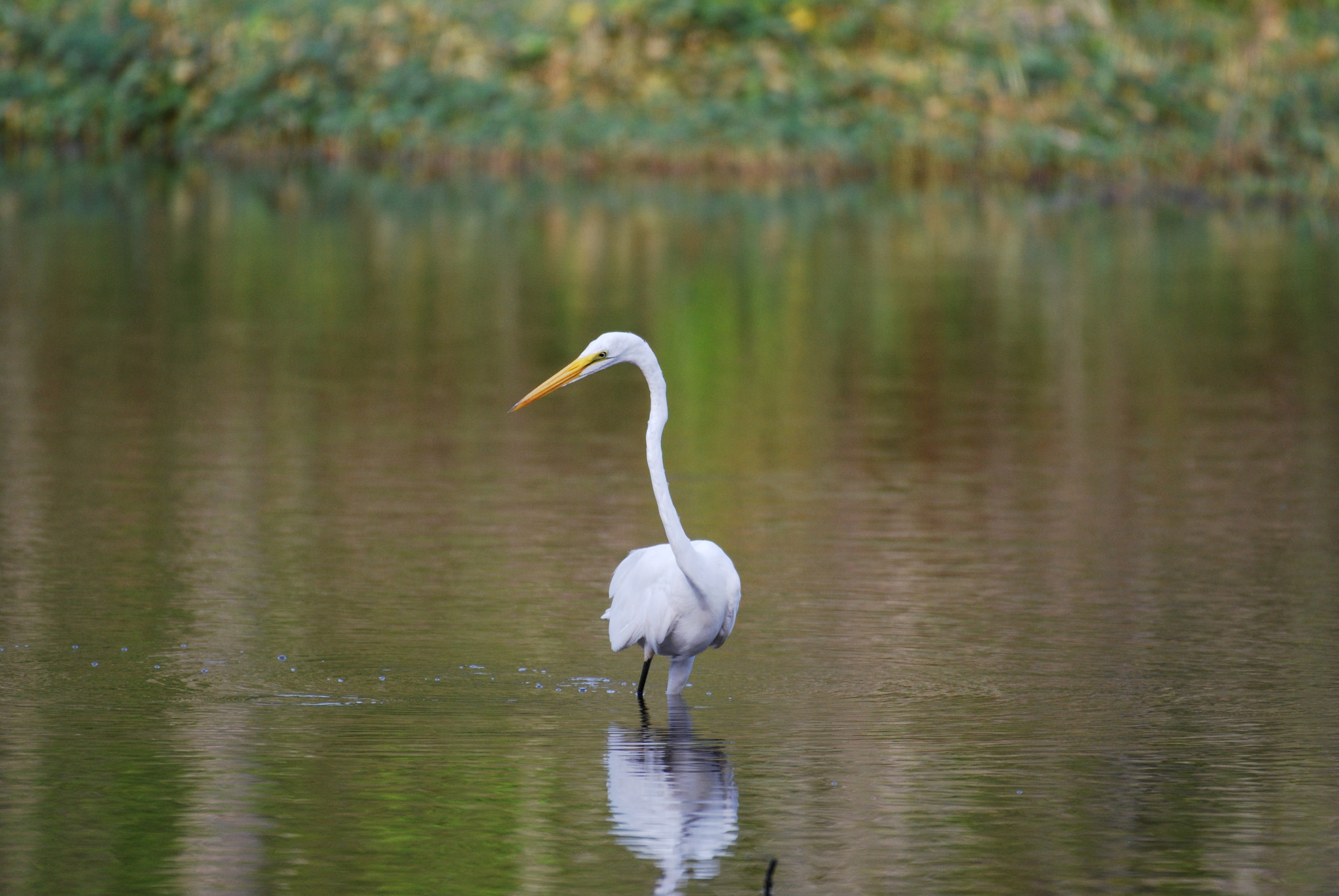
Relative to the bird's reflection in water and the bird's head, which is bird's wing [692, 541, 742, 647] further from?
the bird's head

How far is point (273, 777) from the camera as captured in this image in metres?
6.97

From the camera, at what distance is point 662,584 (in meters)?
7.73

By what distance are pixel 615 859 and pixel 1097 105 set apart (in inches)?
1088

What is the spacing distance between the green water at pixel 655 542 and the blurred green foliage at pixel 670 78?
12.3 meters

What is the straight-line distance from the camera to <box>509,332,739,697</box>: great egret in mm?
7660

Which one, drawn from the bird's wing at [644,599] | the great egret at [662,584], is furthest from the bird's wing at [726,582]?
the bird's wing at [644,599]

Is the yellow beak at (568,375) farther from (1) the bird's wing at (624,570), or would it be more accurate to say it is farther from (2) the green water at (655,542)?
(2) the green water at (655,542)

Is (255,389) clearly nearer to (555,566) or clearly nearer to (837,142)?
(555,566)

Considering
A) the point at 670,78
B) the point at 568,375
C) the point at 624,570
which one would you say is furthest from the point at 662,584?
the point at 670,78

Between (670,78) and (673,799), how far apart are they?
3076cm

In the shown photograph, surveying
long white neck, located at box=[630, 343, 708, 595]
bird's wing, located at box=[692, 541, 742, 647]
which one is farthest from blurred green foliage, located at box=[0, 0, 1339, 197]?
bird's wing, located at box=[692, 541, 742, 647]

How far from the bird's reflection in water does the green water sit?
0.02 m

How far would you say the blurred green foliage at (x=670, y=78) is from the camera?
3322 centimetres

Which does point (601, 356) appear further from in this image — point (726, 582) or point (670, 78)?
point (670, 78)
